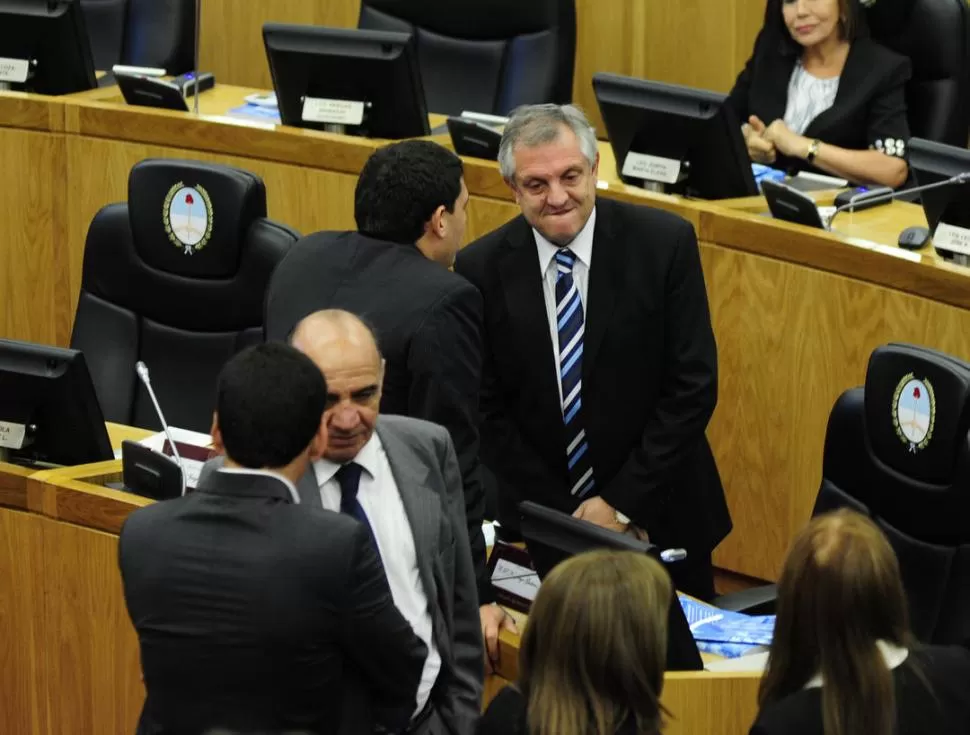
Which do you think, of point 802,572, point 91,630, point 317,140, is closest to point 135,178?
point 317,140

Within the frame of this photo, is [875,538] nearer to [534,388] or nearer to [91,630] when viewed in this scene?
[534,388]

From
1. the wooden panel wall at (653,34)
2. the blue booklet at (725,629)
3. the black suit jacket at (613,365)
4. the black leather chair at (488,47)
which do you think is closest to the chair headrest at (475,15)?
the black leather chair at (488,47)

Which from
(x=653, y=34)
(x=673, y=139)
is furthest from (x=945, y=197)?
(x=653, y=34)

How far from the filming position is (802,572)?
6.27ft

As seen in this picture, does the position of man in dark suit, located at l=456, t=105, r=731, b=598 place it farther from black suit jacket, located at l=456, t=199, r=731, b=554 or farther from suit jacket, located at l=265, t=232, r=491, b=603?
suit jacket, located at l=265, t=232, r=491, b=603

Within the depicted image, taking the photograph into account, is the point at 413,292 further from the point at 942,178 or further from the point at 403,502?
the point at 942,178

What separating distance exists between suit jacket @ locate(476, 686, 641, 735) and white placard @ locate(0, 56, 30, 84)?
3374 millimetres

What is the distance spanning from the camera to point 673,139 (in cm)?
390

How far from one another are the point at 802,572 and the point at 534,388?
1.13 metres

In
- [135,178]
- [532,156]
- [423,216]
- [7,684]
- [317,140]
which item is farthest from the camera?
[317,140]

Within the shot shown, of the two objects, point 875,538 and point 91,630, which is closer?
point 875,538

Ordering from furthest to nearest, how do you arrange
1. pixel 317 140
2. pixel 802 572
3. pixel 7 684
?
pixel 317 140, pixel 7 684, pixel 802 572

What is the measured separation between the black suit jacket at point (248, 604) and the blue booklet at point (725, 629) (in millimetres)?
711

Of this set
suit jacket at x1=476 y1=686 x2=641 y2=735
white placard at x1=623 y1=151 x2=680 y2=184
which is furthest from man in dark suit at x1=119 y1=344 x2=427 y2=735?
white placard at x1=623 y1=151 x2=680 y2=184
